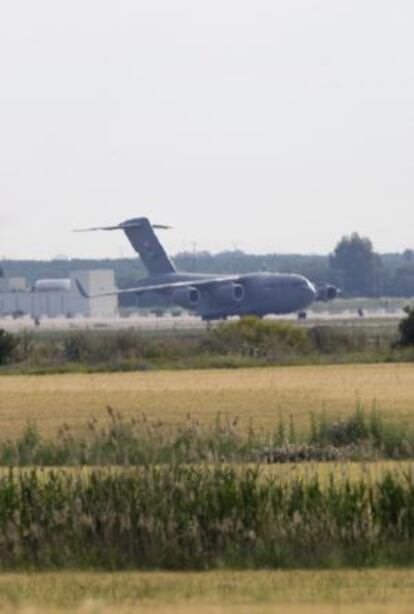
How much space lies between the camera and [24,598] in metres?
20.6

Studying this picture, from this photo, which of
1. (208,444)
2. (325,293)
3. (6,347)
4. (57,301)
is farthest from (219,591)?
(57,301)

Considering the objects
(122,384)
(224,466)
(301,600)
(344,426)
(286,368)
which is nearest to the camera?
(301,600)

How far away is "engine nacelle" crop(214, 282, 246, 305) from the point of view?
115500 mm

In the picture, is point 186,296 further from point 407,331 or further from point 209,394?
point 209,394

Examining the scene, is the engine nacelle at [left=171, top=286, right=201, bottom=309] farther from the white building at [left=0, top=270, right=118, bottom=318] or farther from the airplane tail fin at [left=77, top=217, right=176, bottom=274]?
the white building at [left=0, top=270, right=118, bottom=318]

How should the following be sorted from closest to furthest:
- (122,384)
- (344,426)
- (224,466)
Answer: (224,466) < (344,426) < (122,384)

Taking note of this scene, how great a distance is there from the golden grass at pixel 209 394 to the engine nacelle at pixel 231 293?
50.2m

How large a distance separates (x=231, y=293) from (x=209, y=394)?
6519 cm

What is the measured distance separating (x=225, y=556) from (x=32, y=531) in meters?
2.11

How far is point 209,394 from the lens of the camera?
5044 cm

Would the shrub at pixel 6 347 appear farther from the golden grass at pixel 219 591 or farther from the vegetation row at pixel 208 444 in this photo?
the golden grass at pixel 219 591

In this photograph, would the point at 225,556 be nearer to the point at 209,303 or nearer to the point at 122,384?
the point at 122,384

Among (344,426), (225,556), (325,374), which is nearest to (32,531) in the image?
(225,556)

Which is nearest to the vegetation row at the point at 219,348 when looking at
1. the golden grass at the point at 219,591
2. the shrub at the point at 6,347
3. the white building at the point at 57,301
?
the shrub at the point at 6,347
